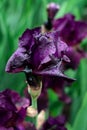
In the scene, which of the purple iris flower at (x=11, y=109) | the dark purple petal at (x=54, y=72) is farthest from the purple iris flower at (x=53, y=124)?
the dark purple petal at (x=54, y=72)

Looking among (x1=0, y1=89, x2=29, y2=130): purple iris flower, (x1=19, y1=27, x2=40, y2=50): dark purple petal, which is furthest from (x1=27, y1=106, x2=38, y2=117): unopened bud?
(x1=19, y1=27, x2=40, y2=50): dark purple petal

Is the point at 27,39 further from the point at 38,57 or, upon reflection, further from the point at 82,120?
the point at 82,120

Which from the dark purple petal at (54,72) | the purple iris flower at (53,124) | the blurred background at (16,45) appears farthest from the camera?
the blurred background at (16,45)

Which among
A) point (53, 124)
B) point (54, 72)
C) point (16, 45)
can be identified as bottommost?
point (53, 124)

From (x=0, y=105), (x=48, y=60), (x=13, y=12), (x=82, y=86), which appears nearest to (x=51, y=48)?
(x=48, y=60)

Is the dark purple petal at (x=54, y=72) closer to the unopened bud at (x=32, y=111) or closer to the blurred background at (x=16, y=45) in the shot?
the unopened bud at (x=32, y=111)

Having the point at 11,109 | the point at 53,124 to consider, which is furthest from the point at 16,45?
the point at 11,109

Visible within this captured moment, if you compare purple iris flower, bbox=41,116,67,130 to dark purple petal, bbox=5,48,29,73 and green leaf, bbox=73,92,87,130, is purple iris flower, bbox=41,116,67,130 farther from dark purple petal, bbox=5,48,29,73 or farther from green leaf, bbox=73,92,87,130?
dark purple petal, bbox=5,48,29,73
